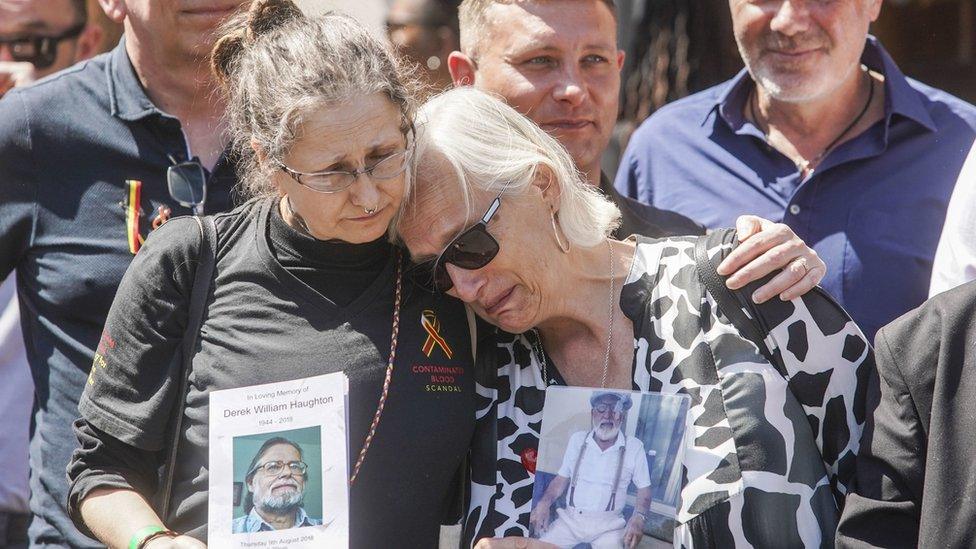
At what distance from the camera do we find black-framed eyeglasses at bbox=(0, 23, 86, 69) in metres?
4.19

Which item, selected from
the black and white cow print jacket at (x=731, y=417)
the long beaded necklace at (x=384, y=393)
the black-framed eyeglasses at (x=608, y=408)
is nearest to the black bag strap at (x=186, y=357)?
the long beaded necklace at (x=384, y=393)

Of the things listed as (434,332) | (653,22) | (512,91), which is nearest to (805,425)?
(434,332)

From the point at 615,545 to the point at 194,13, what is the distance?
181 cm

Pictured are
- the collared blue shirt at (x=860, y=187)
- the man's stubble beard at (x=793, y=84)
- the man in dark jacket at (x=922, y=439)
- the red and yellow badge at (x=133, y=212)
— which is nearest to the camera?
the man in dark jacket at (x=922, y=439)

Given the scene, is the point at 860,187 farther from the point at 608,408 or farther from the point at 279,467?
the point at 279,467

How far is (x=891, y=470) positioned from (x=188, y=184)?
1861 millimetres

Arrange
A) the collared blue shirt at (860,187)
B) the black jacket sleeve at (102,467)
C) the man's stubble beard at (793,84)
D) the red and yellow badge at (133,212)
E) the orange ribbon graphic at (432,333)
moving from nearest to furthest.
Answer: the black jacket sleeve at (102,467), the orange ribbon graphic at (432,333), the red and yellow badge at (133,212), the collared blue shirt at (860,187), the man's stubble beard at (793,84)

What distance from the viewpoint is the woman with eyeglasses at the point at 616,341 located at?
237 cm

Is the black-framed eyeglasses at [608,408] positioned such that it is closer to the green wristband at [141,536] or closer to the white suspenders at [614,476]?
the white suspenders at [614,476]

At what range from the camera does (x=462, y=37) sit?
365 centimetres

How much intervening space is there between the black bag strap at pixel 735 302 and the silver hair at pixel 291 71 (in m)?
0.72

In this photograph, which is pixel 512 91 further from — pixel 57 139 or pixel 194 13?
pixel 57 139

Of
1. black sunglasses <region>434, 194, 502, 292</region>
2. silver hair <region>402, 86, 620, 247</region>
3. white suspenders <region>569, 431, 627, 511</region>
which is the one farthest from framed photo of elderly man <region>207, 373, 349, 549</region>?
silver hair <region>402, 86, 620, 247</region>

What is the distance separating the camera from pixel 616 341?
2.63m
